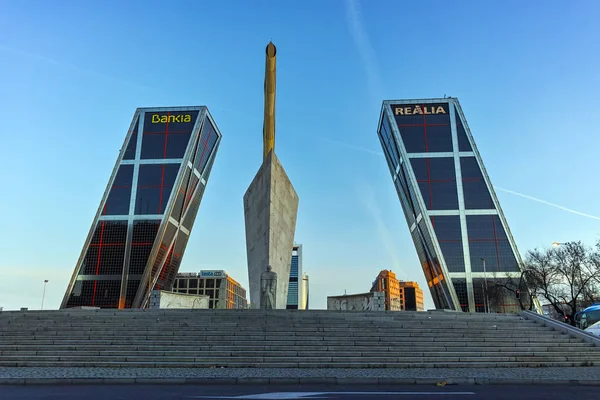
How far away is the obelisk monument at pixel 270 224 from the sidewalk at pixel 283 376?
1080 centimetres

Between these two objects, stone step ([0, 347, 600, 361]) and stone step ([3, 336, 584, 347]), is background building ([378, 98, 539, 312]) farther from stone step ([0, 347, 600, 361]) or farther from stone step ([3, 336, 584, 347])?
stone step ([0, 347, 600, 361])

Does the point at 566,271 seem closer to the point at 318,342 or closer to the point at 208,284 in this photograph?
the point at 318,342

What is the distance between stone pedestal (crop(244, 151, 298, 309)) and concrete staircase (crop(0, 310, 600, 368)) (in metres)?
6.34

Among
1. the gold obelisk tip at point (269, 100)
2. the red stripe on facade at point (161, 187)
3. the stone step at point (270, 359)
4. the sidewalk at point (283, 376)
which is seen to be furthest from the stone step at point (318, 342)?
the red stripe on facade at point (161, 187)

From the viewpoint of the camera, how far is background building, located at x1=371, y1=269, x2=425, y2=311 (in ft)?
480

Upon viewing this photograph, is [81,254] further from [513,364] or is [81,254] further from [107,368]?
[513,364]

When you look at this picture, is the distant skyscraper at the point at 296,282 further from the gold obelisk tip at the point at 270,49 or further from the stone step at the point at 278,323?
the stone step at the point at 278,323

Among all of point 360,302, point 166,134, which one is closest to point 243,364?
point 360,302

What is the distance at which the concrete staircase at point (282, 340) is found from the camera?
494 inches

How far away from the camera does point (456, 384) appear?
383 inches

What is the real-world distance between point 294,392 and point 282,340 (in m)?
5.64

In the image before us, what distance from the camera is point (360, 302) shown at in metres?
27.7

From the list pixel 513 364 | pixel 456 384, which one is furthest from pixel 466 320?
pixel 456 384

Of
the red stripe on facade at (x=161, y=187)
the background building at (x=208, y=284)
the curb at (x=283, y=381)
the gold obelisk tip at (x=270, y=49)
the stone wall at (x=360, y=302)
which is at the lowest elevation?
the curb at (x=283, y=381)
